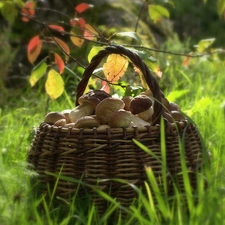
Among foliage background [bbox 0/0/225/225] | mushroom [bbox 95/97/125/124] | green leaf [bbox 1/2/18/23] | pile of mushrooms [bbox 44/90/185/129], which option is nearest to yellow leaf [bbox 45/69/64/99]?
foliage background [bbox 0/0/225/225]

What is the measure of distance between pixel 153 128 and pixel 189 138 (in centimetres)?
13

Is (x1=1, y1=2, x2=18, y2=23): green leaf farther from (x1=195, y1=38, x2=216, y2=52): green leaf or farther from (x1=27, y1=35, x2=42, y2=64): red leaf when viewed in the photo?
(x1=195, y1=38, x2=216, y2=52): green leaf

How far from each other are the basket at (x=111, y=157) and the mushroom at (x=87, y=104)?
0.38ft

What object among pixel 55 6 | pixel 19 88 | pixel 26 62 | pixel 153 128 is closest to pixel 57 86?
pixel 153 128

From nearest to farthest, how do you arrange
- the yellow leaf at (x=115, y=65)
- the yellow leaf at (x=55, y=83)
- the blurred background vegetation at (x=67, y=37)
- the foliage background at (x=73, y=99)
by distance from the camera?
the foliage background at (x=73, y=99) → the yellow leaf at (x=115, y=65) → the yellow leaf at (x=55, y=83) → the blurred background vegetation at (x=67, y=37)

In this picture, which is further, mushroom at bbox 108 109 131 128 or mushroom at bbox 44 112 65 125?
mushroom at bbox 44 112 65 125

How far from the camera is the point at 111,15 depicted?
3.97 meters

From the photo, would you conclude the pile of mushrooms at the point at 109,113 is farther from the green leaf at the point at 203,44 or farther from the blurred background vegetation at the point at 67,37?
the blurred background vegetation at the point at 67,37

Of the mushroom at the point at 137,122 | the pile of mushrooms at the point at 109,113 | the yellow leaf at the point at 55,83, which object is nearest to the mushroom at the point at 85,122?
the pile of mushrooms at the point at 109,113

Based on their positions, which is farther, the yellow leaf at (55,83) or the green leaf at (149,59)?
the yellow leaf at (55,83)

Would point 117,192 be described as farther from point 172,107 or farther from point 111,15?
point 111,15

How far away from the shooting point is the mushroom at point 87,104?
1.54 metres

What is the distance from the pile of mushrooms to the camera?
→ 142 cm

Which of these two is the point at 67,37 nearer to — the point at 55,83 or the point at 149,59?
the point at 55,83
